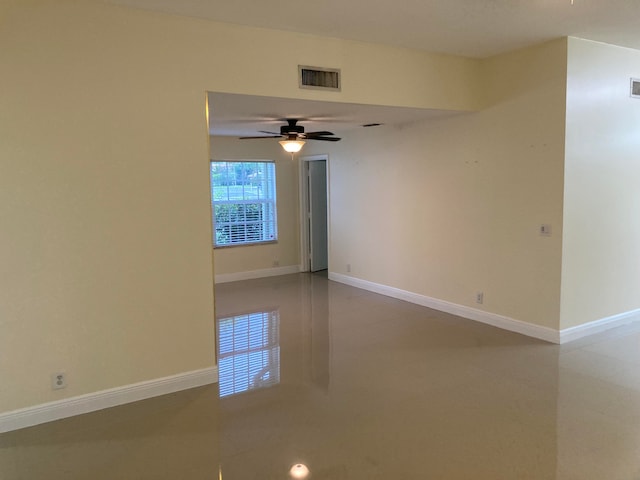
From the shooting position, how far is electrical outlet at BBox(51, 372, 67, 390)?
320 cm

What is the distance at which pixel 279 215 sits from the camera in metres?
8.20

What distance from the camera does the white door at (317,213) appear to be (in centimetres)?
829

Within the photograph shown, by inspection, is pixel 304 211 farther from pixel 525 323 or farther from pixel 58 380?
pixel 58 380

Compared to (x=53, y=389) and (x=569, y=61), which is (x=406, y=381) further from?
(x=569, y=61)

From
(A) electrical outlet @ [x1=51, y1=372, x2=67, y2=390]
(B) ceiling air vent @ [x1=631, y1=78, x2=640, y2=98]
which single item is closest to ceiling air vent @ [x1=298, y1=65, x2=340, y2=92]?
(A) electrical outlet @ [x1=51, y1=372, x2=67, y2=390]

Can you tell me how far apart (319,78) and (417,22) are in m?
0.90

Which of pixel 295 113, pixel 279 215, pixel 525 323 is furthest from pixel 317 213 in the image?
pixel 525 323

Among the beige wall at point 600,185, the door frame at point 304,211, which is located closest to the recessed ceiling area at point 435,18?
the beige wall at point 600,185

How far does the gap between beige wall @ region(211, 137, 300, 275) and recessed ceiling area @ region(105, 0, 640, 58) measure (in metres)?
3.89

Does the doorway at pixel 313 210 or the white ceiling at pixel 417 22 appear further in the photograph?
the doorway at pixel 313 210

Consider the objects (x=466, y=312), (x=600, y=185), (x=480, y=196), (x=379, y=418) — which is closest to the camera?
(x=379, y=418)

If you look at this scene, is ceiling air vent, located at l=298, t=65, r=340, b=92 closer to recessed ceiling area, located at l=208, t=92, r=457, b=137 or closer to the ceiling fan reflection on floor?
recessed ceiling area, located at l=208, t=92, r=457, b=137

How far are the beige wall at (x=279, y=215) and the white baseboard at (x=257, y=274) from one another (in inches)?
2.0

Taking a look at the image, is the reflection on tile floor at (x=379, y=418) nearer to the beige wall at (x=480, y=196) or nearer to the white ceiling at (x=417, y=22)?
the beige wall at (x=480, y=196)
